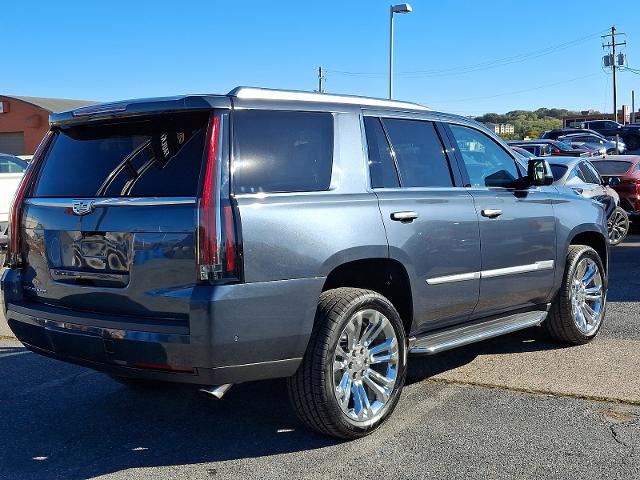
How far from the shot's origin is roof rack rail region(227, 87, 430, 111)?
4.00 m

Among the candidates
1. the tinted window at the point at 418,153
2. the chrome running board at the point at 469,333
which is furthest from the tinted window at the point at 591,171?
the tinted window at the point at 418,153

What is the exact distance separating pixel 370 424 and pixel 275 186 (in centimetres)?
144

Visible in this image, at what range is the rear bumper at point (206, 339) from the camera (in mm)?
3623

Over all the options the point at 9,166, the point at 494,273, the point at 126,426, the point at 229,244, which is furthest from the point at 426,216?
the point at 9,166

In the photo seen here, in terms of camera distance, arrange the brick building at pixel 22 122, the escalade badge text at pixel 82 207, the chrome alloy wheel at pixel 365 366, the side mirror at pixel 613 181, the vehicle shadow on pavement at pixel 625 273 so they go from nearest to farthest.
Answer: the escalade badge text at pixel 82 207 < the chrome alloy wheel at pixel 365 366 < the vehicle shadow on pavement at pixel 625 273 < the side mirror at pixel 613 181 < the brick building at pixel 22 122

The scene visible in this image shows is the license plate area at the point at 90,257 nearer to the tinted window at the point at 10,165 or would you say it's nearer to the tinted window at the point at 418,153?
the tinted window at the point at 418,153

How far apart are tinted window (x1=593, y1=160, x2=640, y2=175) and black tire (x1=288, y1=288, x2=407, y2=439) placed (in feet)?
38.1

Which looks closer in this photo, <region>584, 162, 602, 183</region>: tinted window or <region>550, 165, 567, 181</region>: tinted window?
<region>550, 165, 567, 181</region>: tinted window

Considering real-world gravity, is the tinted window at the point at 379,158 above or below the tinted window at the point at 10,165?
below

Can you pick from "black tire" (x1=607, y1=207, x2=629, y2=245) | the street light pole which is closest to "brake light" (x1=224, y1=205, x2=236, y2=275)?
"black tire" (x1=607, y1=207, x2=629, y2=245)

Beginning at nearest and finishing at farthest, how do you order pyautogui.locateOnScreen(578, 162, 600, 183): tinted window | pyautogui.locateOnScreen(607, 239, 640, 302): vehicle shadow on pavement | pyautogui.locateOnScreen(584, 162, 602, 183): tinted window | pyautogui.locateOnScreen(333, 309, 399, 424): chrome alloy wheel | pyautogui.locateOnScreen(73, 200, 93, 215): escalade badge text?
pyautogui.locateOnScreen(73, 200, 93, 215): escalade badge text, pyautogui.locateOnScreen(333, 309, 399, 424): chrome alloy wheel, pyautogui.locateOnScreen(607, 239, 640, 302): vehicle shadow on pavement, pyautogui.locateOnScreen(578, 162, 600, 183): tinted window, pyautogui.locateOnScreen(584, 162, 602, 183): tinted window

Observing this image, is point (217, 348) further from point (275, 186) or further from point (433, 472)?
point (433, 472)

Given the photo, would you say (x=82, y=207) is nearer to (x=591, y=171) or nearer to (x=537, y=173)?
(x=537, y=173)

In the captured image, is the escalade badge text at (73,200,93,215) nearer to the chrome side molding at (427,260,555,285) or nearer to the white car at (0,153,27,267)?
the chrome side molding at (427,260,555,285)
